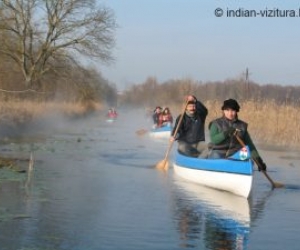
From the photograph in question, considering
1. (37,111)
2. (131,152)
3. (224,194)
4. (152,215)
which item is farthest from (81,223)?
(37,111)

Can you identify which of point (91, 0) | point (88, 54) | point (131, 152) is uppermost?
point (91, 0)

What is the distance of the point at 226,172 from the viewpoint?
41.0ft

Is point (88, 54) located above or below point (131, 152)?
→ above

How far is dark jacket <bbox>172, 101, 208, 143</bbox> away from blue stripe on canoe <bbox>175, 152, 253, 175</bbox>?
0.84 metres

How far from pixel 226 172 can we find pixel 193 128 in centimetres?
304

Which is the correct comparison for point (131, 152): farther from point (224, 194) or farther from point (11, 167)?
point (224, 194)

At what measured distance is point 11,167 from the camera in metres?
14.9

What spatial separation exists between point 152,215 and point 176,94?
8057cm

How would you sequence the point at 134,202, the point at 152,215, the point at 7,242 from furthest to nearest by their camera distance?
the point at 134,202 → the point at 152,215 → the point at 7,242

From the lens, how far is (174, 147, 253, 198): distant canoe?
11938 millimetres

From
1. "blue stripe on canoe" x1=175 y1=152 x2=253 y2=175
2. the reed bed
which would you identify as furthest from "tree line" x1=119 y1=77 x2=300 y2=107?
"blue stripe on canoe" x1=175 y1=152 x2=253 y2=175

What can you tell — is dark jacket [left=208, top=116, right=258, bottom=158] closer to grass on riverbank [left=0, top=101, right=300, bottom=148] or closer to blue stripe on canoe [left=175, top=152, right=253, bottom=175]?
blue stripe on canoe [left=175, top=152, right=253, bottom=175]

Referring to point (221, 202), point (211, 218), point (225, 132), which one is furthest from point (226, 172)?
point (211, 218)

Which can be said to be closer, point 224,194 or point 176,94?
point 224,194
